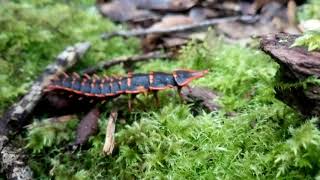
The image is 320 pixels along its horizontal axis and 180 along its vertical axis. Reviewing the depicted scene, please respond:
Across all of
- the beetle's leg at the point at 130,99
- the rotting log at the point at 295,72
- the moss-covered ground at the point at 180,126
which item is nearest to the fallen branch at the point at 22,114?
the moss-covered ground at the point at 180,126

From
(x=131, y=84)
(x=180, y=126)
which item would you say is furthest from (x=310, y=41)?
(x=131, y=84)

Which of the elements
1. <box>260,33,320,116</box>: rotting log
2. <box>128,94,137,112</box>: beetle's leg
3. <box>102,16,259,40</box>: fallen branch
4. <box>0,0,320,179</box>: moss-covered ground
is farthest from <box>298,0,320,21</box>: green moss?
<box>128,94,137,112</box>: beetle's leg

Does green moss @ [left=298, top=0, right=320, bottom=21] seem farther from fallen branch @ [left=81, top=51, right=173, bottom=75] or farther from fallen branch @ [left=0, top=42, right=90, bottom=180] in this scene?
fallen branch @ [left=0, top=42, right=90, bottom=180]

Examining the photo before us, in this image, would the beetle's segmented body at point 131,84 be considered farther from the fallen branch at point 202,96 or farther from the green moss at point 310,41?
the green moss at point 310,41

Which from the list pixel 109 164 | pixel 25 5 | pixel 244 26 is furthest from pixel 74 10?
pixel 109 164

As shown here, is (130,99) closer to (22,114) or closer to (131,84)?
(131,84)

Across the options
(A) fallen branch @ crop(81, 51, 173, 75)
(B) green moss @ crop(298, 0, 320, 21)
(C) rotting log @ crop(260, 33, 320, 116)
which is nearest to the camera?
(C) rotting log @ crop(260, 33, 320, 116)
